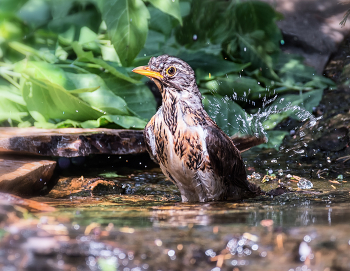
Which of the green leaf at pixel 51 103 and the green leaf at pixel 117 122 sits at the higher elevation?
the green leaf at pixel 51 103

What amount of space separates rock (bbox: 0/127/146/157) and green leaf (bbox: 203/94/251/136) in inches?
55.1

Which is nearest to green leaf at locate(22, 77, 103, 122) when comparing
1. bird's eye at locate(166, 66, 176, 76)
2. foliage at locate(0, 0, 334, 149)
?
foliage at locate(0, 0, 334, 149)

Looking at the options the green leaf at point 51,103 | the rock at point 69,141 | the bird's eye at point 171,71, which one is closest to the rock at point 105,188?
the rock at point 69,141

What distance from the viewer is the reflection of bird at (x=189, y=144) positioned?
115 inches

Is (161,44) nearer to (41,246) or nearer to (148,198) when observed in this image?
(148,198)

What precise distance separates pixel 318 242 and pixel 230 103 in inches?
146

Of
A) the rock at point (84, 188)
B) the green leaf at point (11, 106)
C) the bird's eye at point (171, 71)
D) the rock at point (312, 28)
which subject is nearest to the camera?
the bird's eye at point (171, 71)

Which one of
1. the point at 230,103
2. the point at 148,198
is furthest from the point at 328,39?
the point at 148,198

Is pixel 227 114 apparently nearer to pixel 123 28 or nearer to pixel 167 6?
pixel 167 6

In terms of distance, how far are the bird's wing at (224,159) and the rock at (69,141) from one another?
935mm

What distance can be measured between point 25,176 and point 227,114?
2.71 m

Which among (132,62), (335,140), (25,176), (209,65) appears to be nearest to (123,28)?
(132,62)

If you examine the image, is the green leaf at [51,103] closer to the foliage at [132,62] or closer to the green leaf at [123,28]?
the foliage at [132,62]

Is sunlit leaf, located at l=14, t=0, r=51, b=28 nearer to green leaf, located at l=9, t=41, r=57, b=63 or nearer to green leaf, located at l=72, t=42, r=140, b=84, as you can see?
green leaf, located at l=9, t=41, r=57, b=63
